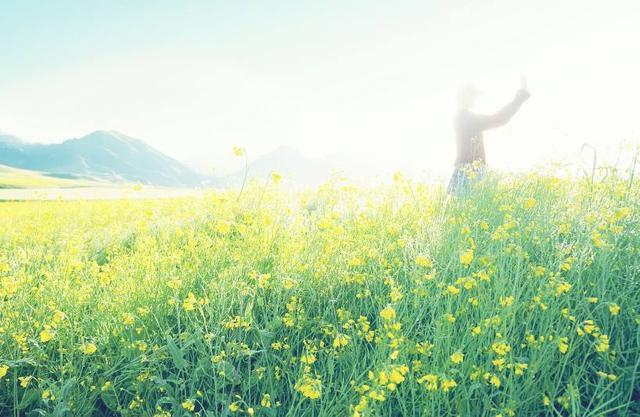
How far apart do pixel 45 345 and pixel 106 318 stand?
387 millimetres

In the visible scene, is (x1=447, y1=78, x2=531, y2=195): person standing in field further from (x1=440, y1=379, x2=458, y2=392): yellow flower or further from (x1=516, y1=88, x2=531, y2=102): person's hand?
(x1=440, y1=379, x2=458, y2=392): yellow flower

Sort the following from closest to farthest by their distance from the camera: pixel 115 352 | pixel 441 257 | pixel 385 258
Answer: pixel 115 352, pixel 441 257, pixel 385 258

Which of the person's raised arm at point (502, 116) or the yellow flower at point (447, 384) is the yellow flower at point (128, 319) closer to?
the yellow flower at point (447, 384)

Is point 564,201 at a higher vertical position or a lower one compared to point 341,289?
higher

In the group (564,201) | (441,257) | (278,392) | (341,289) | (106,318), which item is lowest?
(278,392)

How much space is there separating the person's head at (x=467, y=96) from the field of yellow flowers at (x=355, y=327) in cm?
441

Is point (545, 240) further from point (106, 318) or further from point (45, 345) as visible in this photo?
point (45, 345)

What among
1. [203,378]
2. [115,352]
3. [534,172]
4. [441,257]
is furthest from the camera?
[534,172]

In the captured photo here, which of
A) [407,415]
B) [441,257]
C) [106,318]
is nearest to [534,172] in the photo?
[441,257]

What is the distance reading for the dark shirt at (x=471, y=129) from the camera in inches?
295

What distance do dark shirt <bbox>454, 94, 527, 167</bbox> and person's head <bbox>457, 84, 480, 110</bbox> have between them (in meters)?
0.17

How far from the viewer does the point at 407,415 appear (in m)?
2.06

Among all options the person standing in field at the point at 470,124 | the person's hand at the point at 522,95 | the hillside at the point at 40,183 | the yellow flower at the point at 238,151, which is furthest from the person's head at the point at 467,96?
the hillside at the point at 40,183

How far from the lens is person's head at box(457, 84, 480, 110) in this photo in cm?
782
